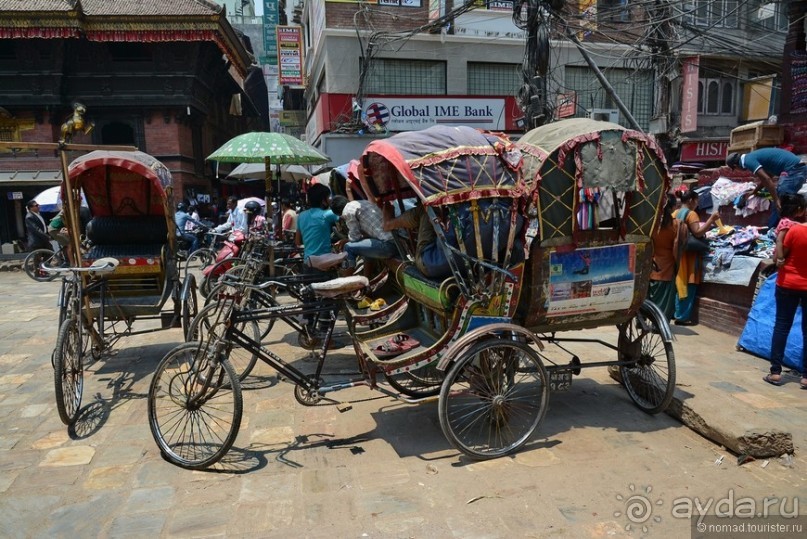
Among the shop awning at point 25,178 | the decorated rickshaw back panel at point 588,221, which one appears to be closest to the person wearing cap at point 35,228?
the shop awning at point 25,178

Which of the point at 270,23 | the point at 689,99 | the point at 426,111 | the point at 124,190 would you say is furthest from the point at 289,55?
the point at 124,190

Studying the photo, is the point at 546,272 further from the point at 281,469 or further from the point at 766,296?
the point at 766,296

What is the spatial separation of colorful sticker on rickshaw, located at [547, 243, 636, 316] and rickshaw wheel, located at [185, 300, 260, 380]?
2.26 m

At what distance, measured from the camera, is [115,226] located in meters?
6.32

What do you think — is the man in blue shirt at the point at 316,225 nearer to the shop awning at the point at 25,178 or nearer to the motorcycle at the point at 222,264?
the motorcycle at the point at 222,264

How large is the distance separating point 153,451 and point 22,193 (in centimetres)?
1857

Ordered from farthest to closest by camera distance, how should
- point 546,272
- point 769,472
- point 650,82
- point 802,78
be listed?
point 650,82, point 802,78, point 546,272, point 769,472

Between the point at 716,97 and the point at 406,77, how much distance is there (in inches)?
431

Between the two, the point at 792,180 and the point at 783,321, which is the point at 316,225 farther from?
the point at 792,180

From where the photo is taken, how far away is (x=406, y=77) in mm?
16719

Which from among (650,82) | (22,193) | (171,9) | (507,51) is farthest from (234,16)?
(650,82)

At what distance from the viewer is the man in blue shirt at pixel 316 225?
6148 mm

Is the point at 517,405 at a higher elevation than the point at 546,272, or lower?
lower

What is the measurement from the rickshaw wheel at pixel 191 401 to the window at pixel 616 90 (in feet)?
54.1
